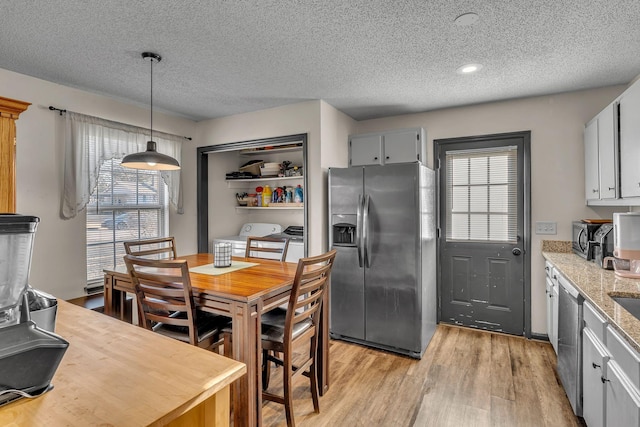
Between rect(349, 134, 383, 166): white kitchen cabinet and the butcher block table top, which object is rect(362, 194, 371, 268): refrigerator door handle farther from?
the butcher block table top

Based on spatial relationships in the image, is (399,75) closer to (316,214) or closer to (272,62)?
(272,62)

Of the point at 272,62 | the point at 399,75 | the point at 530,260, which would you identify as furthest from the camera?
the point at 530,260

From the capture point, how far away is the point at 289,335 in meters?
1.89

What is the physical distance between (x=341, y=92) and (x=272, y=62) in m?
0.85

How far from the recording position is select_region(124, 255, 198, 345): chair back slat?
5.94 feet

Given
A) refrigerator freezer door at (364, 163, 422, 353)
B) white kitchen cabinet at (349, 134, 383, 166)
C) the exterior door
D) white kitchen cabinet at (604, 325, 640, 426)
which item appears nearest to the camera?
white kitchen cabinet at (604, 325, 640, 426)

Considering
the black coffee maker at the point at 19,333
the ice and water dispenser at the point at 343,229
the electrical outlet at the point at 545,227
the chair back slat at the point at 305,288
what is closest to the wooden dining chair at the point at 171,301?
the chair back slat at the point at 305,288

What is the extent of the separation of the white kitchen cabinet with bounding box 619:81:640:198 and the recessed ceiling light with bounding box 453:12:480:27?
107 cm

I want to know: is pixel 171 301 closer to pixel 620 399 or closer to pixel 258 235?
pixel 620 399

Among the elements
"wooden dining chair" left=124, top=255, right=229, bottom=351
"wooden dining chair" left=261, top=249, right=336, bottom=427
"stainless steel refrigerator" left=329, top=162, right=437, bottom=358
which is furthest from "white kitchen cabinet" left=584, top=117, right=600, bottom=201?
"wooden dining chair" left=124, top=255, right=229, bottom=351

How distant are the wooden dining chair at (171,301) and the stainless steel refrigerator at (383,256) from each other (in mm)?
1416

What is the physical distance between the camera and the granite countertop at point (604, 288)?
1.31 meters

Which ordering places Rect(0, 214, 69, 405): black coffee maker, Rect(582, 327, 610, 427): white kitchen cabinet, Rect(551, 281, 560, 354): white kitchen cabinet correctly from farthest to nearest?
Rect(551, 281, 560, 354): white kitchen cabinet, Rect(582, 327, 610, 427): white kitchen cabinet, Rect(0, 214, 69, 405): black coffee maker

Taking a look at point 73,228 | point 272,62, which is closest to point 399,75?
point 272,62
